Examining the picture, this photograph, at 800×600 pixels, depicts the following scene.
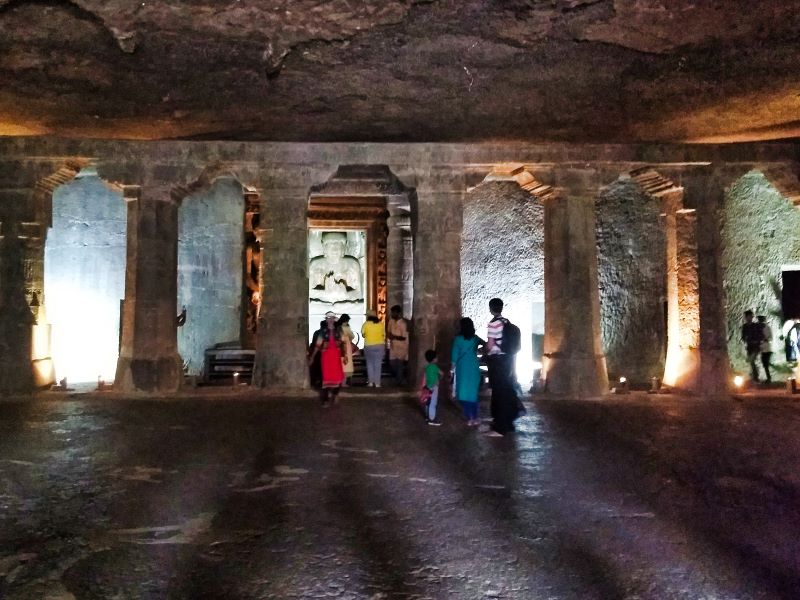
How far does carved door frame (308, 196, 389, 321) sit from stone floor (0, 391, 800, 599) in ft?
24.6

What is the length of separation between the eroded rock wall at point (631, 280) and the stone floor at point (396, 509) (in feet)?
16.7

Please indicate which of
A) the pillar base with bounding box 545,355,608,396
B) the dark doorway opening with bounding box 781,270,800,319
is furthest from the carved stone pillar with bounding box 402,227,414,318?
the dark doorway opening with bounding box 781,270,800,319

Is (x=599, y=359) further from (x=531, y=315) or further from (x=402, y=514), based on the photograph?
(x=402, y=514)

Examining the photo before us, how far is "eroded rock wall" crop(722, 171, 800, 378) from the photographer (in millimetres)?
11609

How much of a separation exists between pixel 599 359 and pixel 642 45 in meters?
4.87

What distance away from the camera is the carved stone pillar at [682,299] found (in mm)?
9508

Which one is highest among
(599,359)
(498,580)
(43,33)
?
(43,33)

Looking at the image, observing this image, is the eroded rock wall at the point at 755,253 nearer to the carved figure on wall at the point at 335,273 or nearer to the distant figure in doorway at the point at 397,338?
the distant figure in doorway at the point at 397,338

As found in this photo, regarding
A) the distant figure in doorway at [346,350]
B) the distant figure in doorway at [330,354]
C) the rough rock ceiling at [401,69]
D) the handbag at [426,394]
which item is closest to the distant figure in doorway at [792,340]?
the rough rock ceiling at [401,69]

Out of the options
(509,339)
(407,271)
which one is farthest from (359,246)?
(509,339)

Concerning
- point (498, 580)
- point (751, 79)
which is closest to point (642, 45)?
point (751, 79)

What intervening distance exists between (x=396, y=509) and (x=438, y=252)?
19.1 ft

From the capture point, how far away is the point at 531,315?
12.8 m

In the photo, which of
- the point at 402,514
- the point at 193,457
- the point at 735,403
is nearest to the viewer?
the point at 402,514
